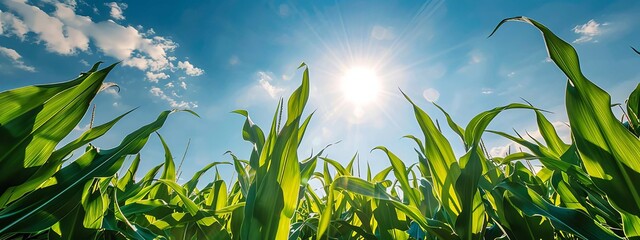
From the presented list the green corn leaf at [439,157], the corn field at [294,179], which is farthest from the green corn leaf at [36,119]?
the green corn leaf at [439,157]

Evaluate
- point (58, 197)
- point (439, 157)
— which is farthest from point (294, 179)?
point (58, 197)

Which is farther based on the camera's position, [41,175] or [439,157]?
[439,157]

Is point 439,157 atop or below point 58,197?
atop

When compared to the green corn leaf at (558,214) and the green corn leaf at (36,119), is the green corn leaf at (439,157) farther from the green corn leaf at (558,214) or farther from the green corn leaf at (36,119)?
the green corn leaf at (36,119)

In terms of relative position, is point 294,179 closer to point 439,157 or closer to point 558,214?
point 439,157

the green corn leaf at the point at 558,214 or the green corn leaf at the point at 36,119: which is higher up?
the green corn leaf at the point at 36,119

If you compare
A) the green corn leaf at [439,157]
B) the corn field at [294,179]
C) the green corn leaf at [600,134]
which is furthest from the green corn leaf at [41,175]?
the green corn leaf at [600,134]

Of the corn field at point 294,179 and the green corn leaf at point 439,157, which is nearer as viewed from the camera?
the corn field at point 294,179

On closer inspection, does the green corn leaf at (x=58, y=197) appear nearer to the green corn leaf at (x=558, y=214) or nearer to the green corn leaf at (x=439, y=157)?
the green corn leaf at (x=439, y=157)

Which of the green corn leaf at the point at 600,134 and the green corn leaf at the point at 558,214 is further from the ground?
the green corn leaf at the point at 600,134

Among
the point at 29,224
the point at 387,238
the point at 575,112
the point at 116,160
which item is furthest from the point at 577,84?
the point at 29,224

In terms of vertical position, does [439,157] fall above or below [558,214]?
above

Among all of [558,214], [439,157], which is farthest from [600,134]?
[439,157]

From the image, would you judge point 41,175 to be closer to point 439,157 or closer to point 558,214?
point 439,157
